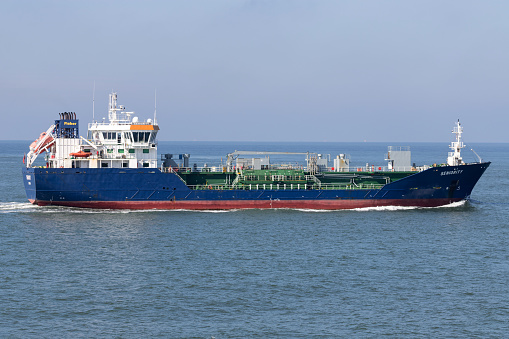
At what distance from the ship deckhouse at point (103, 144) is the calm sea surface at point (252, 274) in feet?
14.8

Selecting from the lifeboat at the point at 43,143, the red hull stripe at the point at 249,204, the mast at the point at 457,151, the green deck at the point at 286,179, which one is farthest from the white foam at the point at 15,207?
the mast at the point at 457,151

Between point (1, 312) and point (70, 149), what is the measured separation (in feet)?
94.3

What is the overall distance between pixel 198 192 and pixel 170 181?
8.59 ft

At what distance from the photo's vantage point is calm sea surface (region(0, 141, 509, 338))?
1093 inches

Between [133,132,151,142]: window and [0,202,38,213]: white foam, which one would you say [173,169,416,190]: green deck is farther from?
[0,202,38,213]: white foam

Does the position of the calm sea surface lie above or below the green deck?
below

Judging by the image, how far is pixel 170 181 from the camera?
54.7m

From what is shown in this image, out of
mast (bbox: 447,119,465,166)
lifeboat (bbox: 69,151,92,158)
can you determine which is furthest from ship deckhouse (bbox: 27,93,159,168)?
mast (bbox: 447,119,465,166)

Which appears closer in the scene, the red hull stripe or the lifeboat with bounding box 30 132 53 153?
the red hull stripe

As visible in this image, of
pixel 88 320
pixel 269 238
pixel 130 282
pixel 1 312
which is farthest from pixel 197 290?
pixel 269 238

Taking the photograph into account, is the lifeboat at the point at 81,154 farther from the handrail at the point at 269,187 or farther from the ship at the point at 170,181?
the handrail at the point at 269,187

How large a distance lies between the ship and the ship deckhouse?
86mm

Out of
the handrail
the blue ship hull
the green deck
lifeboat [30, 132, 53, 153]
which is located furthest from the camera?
the green deck

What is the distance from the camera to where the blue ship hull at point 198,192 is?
53812 millimetres
